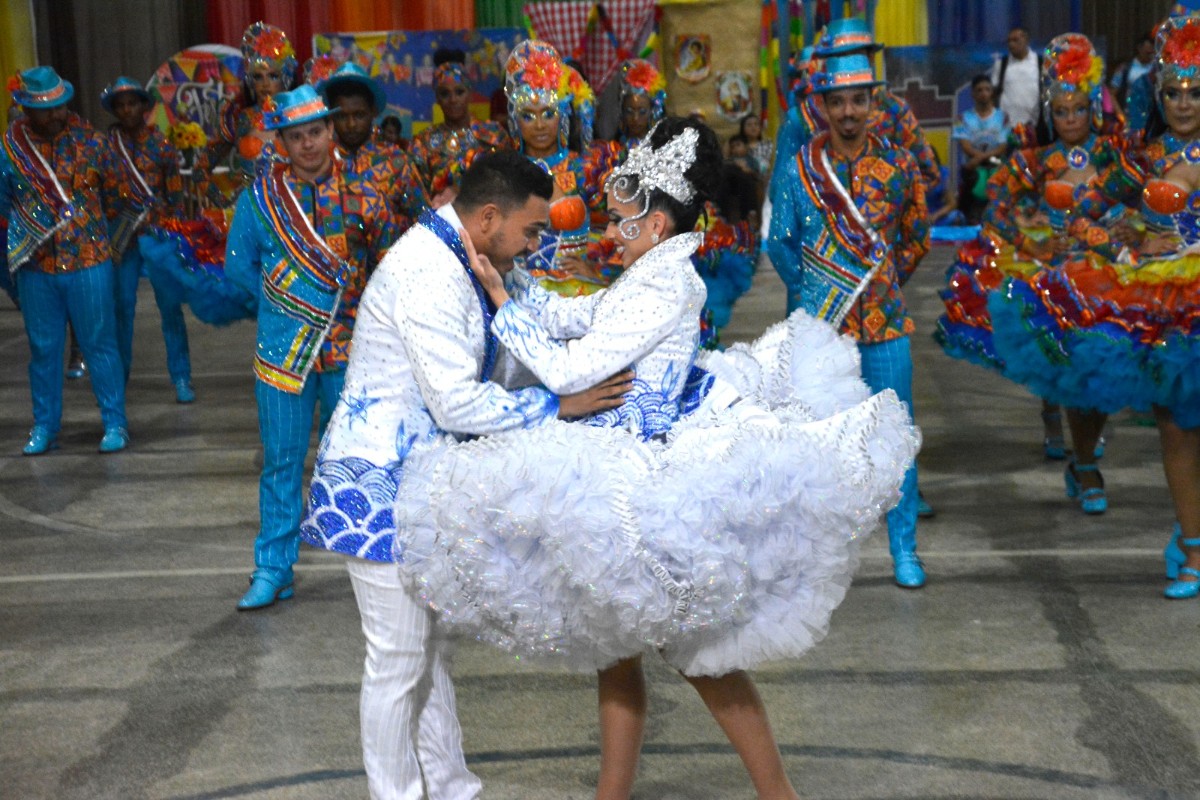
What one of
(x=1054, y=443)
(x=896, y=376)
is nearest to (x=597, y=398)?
(x=896, y=376)

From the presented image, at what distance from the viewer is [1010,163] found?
6.81m

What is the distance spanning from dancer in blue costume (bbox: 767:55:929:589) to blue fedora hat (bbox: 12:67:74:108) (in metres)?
4.35

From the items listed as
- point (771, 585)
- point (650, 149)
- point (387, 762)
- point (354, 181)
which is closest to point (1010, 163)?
point (354, 181)

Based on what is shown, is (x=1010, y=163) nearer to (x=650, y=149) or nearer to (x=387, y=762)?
(x=650, y=149)

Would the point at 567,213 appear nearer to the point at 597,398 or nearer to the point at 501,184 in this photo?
the point at 501,184

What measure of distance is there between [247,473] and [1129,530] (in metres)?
4.45

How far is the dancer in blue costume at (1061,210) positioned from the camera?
6.28 meters

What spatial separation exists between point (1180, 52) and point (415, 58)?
36.2 ft

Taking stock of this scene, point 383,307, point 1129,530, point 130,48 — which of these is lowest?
point 1129,530

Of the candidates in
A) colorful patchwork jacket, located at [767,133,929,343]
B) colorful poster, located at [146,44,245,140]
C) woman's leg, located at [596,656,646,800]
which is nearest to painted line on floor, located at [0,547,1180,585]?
colorful patchwork jacket, located at [767,133,929,343]

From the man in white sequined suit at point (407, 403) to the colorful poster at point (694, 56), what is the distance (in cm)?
1268

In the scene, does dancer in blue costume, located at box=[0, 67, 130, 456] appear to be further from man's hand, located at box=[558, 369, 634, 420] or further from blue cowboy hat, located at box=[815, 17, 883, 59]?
man's hand, located at box=[558, 369, 634, 420]

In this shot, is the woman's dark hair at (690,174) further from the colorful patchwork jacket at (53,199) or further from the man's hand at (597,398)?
the colorful patchwork jacket at (53,199)

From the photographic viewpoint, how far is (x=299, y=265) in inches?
209
